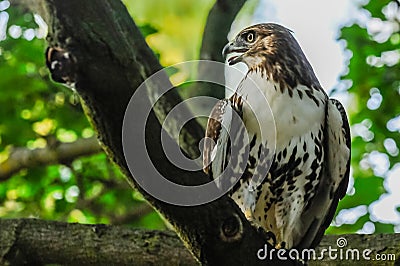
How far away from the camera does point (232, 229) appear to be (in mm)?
2604

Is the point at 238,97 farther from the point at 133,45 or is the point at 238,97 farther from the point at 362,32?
the point at 362,32

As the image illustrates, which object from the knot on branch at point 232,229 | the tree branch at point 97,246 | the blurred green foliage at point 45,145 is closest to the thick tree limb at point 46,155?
the blurred green foliage at point 45,145

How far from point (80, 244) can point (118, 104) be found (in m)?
1.73

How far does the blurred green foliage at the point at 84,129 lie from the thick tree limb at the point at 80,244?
55.2 inches

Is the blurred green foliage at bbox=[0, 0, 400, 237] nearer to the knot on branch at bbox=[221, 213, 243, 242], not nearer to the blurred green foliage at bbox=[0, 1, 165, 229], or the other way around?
the blurred green foliage at bbox=[0, 1, 165, 229]

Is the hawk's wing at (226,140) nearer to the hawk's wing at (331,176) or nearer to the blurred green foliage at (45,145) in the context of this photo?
the hawk's wing at (331,176)

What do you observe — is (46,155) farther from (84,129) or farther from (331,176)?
(331,176)

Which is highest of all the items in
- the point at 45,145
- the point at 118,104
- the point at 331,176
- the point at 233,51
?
the point at 118,104

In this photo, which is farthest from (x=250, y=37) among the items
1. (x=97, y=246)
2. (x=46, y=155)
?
(x=46, y=155)

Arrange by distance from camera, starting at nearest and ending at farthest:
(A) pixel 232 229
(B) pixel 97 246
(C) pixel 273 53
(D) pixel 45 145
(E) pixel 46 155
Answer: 1. (A) pixel 232 229
2. (C) pixel 273 53
3. (B) pixel 97 246
4. (E) pixel 46 155
5. (D) pixel 45 145

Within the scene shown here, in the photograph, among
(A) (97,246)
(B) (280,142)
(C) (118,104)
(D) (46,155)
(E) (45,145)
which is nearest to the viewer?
(C) (118,104)

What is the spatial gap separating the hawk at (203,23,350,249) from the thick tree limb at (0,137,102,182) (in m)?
1.75

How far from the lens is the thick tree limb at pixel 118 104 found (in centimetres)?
226

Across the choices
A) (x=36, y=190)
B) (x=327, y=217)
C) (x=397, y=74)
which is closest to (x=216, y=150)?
(x=327, y=217)
